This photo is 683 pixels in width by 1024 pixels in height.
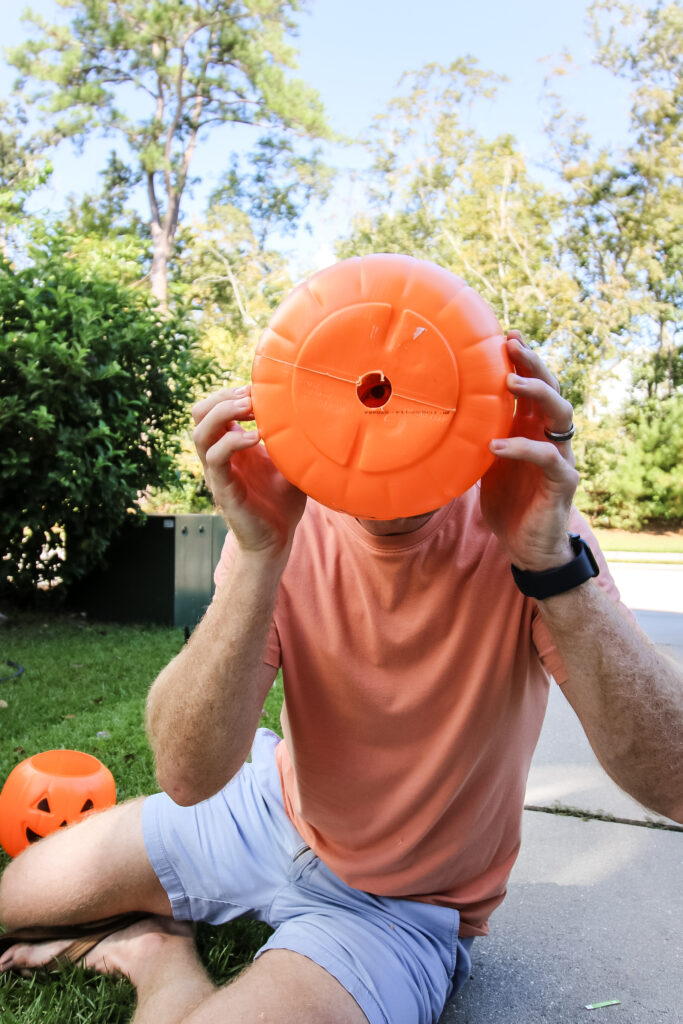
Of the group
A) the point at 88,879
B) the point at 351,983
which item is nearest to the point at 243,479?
the point at 351,983

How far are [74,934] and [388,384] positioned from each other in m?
1.78

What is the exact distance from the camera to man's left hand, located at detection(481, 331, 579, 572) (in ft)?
4.61

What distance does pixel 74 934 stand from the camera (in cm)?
220

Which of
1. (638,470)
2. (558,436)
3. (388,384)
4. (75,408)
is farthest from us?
(638,470)

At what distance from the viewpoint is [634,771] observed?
5.29ft

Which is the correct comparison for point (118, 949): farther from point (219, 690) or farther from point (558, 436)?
point (558, 436)

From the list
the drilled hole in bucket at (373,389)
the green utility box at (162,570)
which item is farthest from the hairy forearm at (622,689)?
the green utility box at (162,570)

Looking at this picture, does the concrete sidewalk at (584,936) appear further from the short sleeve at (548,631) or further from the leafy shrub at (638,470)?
the leafy shrub at (638,470)

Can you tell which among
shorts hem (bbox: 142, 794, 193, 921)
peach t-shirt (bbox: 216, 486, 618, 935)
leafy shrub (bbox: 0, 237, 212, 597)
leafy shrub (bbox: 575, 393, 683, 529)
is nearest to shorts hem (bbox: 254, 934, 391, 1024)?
peach t-shirt (bbox: 216, 486, 618, 935)

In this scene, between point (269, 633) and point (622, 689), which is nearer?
point (622, 689)

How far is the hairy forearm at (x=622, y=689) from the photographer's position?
1.56 metres

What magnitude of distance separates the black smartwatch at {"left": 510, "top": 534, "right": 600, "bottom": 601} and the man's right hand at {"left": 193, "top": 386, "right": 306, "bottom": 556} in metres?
0.50

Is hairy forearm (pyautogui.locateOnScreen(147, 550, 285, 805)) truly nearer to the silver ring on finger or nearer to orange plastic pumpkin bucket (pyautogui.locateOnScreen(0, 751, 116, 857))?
the silver ring on finger

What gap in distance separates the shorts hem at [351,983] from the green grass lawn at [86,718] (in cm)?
72
